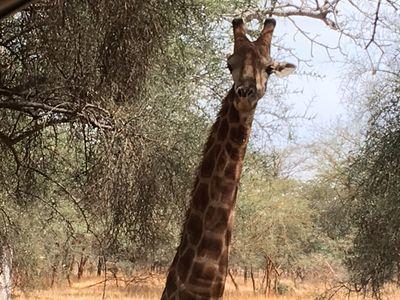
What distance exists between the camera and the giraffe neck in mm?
1830

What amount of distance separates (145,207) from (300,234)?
499 cm

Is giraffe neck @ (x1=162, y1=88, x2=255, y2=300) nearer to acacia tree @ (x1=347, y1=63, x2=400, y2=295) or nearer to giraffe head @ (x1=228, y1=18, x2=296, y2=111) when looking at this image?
giraffe head @ (x1=228, y1=18, x2=296, y2=111)

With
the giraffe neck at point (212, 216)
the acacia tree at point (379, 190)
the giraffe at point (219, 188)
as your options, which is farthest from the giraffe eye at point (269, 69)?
the acacia tree at point (379, 190)

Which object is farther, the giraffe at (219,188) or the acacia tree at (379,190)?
the acacia tree at (379,190)

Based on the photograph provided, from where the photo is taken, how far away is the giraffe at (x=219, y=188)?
6.03 feet

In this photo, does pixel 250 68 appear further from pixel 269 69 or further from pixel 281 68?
pixel 281 68

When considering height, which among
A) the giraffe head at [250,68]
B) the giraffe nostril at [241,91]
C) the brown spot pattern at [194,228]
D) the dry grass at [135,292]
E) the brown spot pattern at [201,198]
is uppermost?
the giraffe head at [250,68]

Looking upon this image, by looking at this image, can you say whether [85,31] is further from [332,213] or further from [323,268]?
[323,268]

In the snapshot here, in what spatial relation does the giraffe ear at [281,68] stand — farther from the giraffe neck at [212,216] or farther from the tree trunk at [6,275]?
the tree trunk at [6,275]

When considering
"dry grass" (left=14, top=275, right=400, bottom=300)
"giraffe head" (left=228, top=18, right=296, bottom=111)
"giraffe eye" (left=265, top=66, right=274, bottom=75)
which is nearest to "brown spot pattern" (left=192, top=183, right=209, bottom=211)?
"giraffe head" (left=228, top=18, right=296, bottom=111)

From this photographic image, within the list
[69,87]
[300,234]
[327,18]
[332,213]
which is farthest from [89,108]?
[300,234]

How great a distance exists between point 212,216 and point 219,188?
0.08 metres

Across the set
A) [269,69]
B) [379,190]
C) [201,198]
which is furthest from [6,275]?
[269,69]

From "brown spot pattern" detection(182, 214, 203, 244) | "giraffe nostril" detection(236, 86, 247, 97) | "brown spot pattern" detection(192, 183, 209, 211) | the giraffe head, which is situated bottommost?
"brown spot pattern" detection(182, 214, 203, 244)
